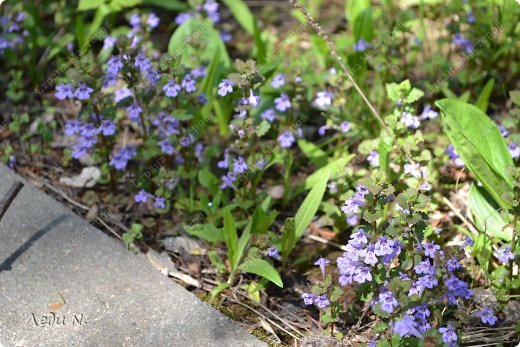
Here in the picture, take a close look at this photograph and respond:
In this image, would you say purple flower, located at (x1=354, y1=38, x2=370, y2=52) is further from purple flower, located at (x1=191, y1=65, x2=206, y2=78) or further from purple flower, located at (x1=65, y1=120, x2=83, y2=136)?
purple flower, located at (x1=65, y1=120, x2=83, y2=136)

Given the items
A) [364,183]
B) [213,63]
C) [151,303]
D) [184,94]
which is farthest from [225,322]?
[213,63]

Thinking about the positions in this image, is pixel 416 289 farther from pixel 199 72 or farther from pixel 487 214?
pixel 199 72

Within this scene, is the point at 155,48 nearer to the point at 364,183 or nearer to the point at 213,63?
the point at 213,63

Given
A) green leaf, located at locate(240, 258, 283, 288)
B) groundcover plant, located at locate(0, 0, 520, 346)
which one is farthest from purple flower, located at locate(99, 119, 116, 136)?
green leaf, located at locate(240, 258, 283, 288)

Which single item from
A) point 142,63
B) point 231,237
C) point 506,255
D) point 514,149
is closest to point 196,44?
point 142,63

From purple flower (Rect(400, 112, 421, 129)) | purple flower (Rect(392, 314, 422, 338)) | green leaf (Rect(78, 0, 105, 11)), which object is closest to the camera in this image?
purple flower (Rect(392, 314, 422, 338))

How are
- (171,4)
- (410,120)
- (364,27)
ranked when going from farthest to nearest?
(171,4) → (364,27) → (410,120)
